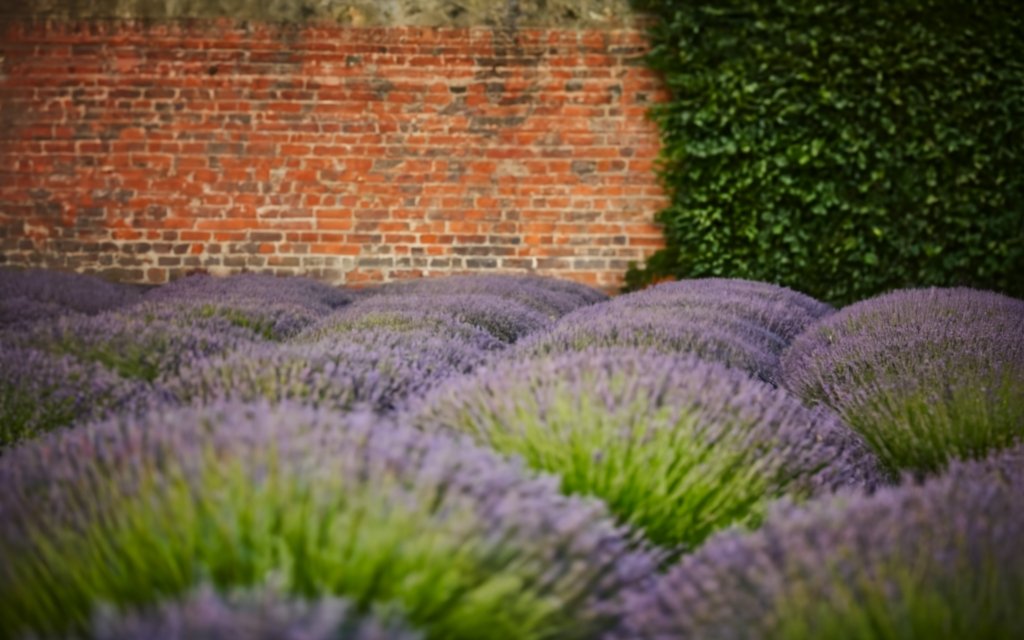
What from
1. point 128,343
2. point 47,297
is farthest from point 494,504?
point 47,297

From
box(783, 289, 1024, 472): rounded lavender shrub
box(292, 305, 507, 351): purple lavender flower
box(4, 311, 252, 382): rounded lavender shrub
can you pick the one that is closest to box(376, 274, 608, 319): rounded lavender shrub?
box(292, 305, 507, 351): purple lavender flower

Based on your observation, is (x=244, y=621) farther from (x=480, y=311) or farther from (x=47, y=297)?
(x=47, y=297)

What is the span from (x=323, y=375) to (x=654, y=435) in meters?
0.61

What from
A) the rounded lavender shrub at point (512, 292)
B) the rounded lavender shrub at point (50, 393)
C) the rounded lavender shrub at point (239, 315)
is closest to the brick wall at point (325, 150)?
the rounded lavender shrub at point (512, 292)

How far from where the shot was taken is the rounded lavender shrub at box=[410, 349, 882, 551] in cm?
119

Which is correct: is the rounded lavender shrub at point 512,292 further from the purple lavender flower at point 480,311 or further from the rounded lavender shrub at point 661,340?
the rounded lavender shrub at point 661,340

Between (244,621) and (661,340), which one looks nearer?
(244,621)

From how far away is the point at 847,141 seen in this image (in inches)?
265

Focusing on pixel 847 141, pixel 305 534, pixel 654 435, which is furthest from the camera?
pixel 847 141

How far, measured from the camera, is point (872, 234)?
678cm

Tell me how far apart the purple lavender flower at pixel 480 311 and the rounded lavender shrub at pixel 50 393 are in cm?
128

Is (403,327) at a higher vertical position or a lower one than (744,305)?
higher

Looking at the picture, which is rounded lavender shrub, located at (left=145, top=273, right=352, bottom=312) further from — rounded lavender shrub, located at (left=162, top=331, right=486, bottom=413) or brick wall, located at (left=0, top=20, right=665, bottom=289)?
brick wall, located at (left=0, top=20, right=665, bottom=289)

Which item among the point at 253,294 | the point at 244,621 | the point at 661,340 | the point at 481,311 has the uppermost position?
the point at 244,621
